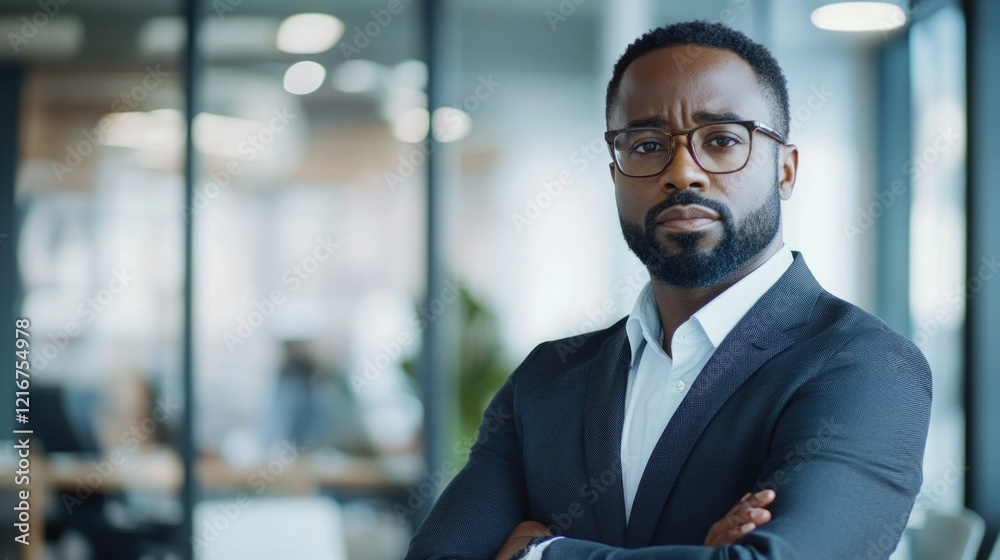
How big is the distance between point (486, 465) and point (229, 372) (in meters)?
3.81

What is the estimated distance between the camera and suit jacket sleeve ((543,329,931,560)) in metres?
1.27

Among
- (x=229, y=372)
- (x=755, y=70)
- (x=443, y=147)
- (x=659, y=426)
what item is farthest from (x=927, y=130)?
(x=229, y=372)

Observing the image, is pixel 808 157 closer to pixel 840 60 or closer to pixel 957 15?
pixel 840 60

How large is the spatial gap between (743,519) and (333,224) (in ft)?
14.7

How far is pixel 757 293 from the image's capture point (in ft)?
5.12
